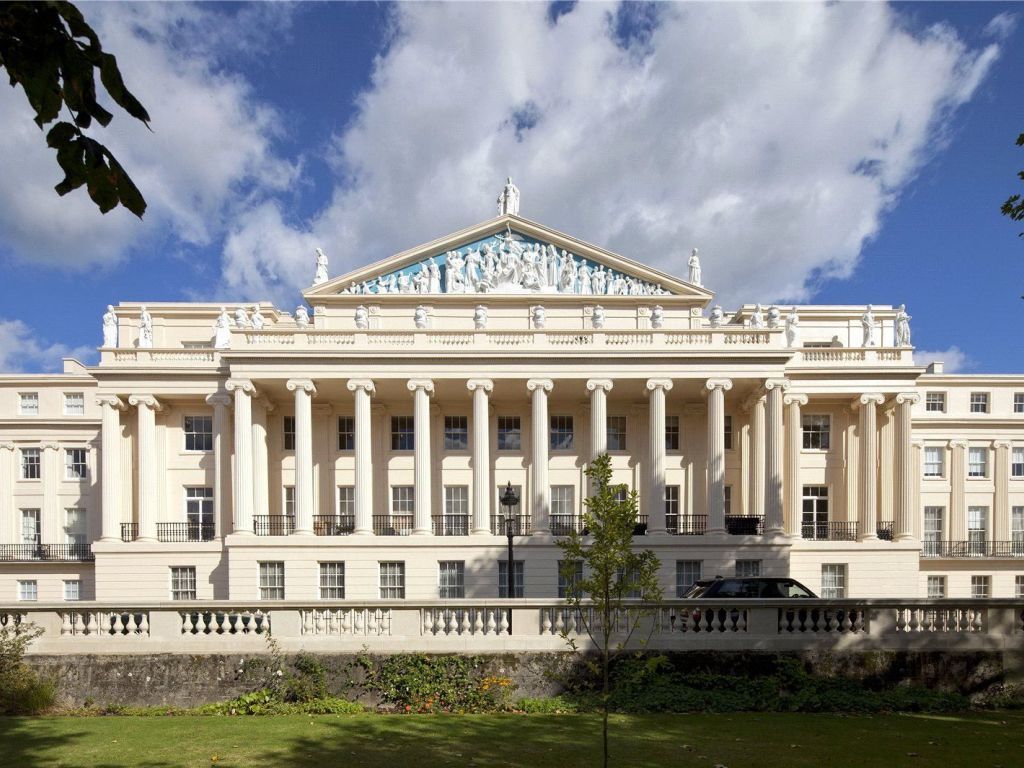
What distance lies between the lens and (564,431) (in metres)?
35.2

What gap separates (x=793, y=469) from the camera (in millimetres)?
33719

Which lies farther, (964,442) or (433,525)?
(964,442)

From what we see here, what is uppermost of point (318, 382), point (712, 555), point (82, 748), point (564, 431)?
point (318, 382)

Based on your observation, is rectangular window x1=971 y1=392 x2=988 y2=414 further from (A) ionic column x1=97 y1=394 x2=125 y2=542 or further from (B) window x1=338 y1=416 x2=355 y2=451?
(A) ionic column x1=97 y1=394 x2=125 y2=542

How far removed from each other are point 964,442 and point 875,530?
40.4 ft

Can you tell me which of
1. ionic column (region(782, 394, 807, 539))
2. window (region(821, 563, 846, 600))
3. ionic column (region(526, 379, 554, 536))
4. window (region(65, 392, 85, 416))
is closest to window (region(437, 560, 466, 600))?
ionic column (region(526, 379, 554, 536))

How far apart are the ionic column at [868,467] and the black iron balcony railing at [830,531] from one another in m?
0.82

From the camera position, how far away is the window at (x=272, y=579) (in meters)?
30.6

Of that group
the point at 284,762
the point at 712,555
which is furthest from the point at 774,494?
the point at 284,762

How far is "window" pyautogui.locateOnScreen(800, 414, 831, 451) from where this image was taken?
3588 centimetres

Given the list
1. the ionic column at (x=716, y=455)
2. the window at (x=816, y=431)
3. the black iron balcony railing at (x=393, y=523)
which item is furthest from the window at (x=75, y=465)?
the window at (x=816, y=431)

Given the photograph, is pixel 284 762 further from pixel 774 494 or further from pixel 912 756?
pixel 774 494

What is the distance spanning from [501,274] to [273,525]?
1643 cm

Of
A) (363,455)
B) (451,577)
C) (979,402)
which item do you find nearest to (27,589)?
(363,455)
